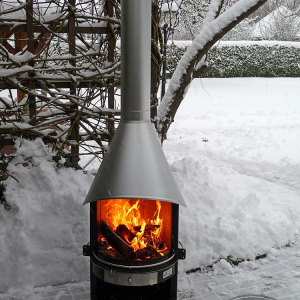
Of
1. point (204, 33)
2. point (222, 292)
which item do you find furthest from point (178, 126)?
point (222, 292)

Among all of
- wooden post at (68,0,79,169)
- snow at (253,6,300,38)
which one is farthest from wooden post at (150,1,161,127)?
snow at (253,6,300,38)

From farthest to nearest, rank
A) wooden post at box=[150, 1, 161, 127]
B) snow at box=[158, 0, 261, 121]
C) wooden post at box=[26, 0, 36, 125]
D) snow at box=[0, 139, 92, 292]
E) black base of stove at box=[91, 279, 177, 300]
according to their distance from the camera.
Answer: snow at box=[158, 0, 261, 121] < wooden post at box=[150, 1, 161, 127] < wooden post at box=[26, 0, 36, 125] < snow at box=[0, 139, 92, 292] < black base of stove at box=[91, 279, 177, 300]

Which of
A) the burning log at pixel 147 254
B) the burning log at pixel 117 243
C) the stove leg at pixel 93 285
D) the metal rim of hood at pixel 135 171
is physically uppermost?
the metal rim of hood at pixel 135 171

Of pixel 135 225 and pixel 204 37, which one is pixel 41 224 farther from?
pixel 204 37

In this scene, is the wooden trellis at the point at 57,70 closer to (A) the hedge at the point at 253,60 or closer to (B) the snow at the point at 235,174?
(B) the snow at the point at 235,174

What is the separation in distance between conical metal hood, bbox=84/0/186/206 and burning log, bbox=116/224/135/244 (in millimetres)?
307

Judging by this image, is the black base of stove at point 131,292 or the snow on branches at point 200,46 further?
the snow on branches at point 200,46

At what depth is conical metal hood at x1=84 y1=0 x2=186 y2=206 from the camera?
255cm

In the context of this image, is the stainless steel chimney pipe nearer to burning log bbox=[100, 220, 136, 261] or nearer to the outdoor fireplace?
the outdoor fireplace

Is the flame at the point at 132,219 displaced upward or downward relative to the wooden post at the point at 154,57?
downward

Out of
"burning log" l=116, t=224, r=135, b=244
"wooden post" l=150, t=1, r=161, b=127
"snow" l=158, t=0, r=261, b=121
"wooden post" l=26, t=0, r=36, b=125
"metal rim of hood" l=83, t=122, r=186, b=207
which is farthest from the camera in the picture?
"snow" l=158, t=0, r=261, b=121

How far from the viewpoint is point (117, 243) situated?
273 cm

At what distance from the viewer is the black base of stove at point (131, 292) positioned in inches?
115

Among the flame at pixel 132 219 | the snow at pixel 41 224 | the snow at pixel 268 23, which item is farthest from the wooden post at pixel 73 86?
the snow at pixel 268 23
